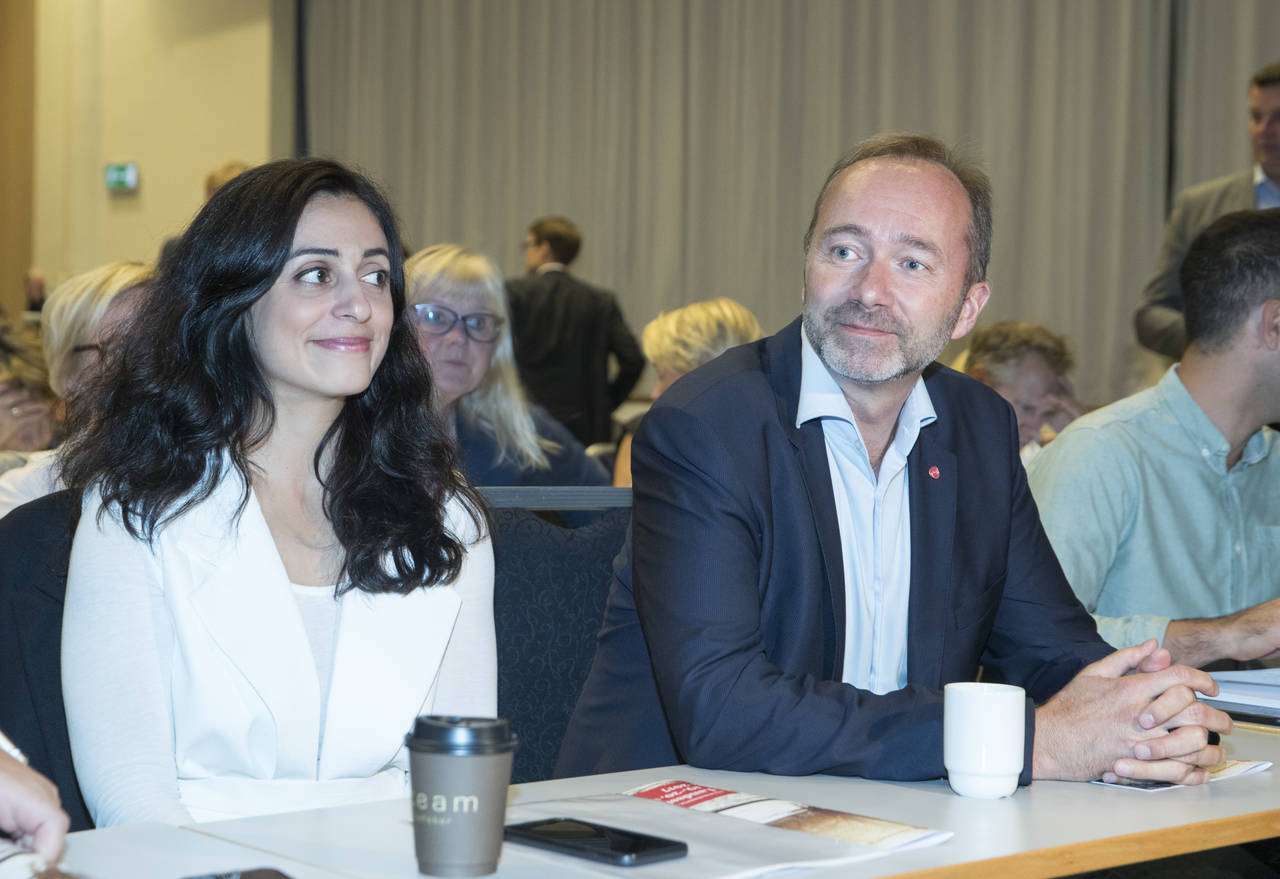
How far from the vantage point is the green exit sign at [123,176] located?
9992 millimetres

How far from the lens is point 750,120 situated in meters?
7.29

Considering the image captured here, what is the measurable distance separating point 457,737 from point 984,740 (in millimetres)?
603

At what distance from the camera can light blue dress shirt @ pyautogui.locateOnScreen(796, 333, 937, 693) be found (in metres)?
1.88

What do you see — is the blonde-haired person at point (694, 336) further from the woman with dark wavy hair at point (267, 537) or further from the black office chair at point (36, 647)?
the black office chair at point (36, 647)

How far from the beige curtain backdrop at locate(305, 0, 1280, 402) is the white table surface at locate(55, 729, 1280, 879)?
4.71 meters

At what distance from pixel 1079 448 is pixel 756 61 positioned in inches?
201

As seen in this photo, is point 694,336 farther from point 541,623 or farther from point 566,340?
point 566,340

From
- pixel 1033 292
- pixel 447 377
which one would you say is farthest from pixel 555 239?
pixel 447 377

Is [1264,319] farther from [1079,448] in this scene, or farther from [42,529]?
[42,529]

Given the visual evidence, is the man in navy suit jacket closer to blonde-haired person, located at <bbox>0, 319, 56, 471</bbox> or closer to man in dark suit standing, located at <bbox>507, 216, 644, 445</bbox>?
blonde-haired person, located at <bbox>0, 319, 56, 471</bbox>

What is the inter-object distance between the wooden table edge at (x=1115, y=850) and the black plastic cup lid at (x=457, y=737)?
1.08ft

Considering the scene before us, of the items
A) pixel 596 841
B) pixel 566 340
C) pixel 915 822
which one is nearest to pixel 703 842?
pixel 596 841

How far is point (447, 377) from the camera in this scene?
12.1ft

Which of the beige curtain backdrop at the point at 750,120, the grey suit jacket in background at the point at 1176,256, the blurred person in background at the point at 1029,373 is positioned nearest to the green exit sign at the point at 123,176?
the beige curtain backdrop at the point at 750,120
